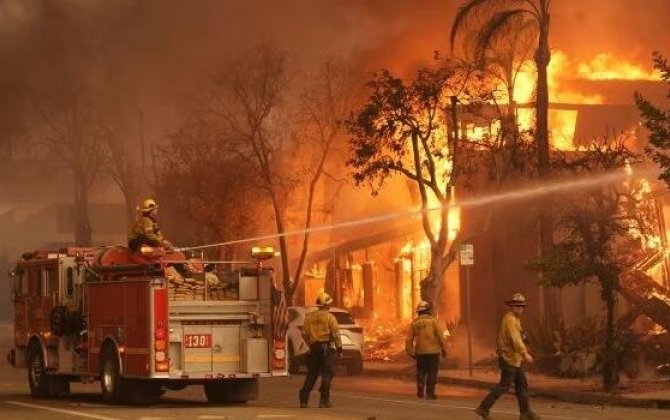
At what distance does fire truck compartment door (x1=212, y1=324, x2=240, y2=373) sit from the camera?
20.0 metres

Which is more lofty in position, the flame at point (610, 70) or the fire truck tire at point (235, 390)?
the flame at point (610, 70)

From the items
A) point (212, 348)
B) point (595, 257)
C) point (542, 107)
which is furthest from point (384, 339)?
point (212, 348)

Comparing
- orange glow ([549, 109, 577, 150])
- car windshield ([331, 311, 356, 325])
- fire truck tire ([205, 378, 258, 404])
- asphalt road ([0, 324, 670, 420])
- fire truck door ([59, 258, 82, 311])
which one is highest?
orange glow ([549, 109, 577, 150])


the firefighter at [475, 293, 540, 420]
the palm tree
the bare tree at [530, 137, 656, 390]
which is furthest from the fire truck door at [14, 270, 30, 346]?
the palm tree

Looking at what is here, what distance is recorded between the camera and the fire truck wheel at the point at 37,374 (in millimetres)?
22656

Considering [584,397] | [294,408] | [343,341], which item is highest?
[343,341]

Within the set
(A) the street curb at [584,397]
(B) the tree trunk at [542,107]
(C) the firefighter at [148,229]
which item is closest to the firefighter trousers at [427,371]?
(A) the street curb at [584,397]

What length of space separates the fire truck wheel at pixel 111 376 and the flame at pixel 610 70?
91.4 feet

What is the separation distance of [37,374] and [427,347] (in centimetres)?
614

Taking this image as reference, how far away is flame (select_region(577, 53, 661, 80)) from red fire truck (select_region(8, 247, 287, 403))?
2628cm

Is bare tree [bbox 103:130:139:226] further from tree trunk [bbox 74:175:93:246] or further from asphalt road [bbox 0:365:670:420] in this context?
asphalt road [bbox 0:365:670:420]

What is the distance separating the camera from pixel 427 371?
72.7 feet

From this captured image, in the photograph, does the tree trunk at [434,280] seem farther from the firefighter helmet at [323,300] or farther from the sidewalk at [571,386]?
the firefighter helmet at [323,300]

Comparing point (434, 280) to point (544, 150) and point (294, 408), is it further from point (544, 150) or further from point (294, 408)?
point (294, 408)
